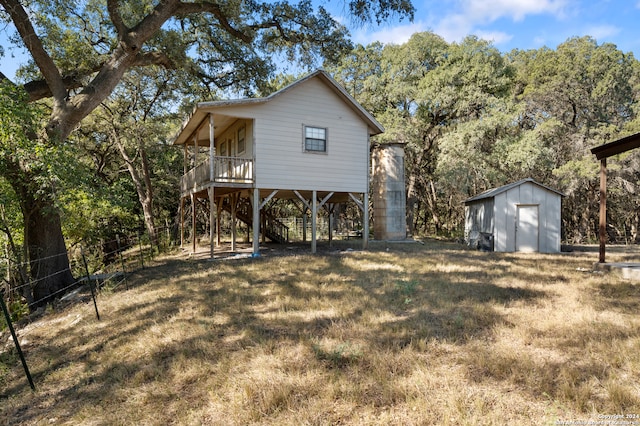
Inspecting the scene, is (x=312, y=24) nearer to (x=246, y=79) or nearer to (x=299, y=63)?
(x=299, y=63)

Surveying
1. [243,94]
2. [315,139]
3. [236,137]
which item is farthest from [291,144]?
[243,94]

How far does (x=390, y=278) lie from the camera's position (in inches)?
344

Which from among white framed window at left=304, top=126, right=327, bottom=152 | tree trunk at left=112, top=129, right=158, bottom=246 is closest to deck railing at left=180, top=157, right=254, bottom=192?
white framed window at left=304, top=126, right=327, bottom=152

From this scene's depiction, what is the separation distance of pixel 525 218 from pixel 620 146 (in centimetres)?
671

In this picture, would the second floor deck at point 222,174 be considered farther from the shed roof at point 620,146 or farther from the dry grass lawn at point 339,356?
the shed roof at point 620,146

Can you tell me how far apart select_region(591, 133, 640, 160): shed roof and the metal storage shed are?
18.5 ft

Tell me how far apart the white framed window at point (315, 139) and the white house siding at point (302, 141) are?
161mm

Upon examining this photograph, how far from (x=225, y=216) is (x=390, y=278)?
24713 millimetres

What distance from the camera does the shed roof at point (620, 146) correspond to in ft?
29.6

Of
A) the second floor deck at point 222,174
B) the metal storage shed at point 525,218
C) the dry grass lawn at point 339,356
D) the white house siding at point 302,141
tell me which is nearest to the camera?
the dry grass lawn at point 339,356

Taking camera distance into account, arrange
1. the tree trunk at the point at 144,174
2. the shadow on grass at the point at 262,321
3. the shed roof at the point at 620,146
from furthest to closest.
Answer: the tree trunk at the point at 144,174 < the shed roof at the point at 620,146 < the shadow on grass at the point at 262,321

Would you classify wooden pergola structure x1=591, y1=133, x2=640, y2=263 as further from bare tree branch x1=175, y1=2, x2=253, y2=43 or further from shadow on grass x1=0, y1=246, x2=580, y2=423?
bare tree branch x1=175, y1=2, x2=253, y2=43

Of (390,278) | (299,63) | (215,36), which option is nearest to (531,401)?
(390,278)

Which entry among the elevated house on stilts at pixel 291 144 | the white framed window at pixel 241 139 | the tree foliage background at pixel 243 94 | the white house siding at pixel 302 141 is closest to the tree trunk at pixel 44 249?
the tree foliage background at pixel 243 94
